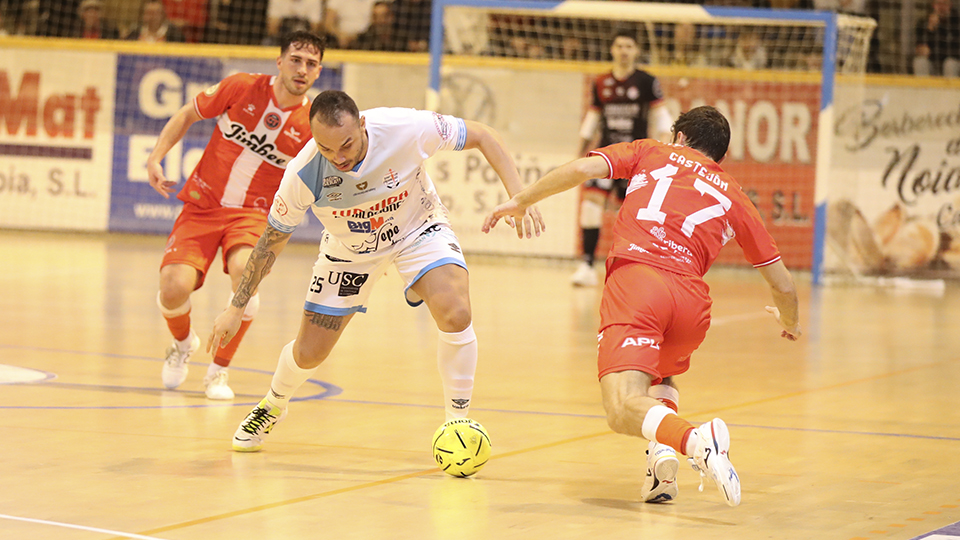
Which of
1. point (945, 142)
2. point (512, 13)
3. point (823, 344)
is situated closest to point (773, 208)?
point (945, 142)

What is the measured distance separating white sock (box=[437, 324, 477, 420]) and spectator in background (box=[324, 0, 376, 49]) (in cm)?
1349

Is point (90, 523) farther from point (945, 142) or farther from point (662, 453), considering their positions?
point (945, 142)

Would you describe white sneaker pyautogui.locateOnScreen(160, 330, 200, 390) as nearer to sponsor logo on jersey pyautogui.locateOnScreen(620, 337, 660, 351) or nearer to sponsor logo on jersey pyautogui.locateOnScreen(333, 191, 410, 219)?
sponsor logo on jersey pyautogui.locateOnScreen(333, 191, 410, 219)

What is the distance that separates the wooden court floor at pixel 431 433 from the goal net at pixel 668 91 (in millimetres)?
5234

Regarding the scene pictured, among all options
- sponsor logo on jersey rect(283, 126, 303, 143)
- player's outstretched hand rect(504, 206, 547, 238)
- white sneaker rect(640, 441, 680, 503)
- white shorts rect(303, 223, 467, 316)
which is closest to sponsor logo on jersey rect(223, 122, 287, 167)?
sponsor logo on jersey rect(283, 126, 303, 143)

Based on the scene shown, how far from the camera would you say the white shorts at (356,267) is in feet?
18.0

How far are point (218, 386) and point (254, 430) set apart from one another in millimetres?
1449

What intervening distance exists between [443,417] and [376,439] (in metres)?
0.67

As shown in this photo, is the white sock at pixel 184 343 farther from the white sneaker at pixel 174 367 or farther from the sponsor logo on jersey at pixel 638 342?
the sponsor logo on jersey at pixel 638 342

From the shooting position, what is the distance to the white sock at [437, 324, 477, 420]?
541 cm

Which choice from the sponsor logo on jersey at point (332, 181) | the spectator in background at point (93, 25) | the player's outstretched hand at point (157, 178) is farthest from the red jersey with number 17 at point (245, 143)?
the spectator in background at point (93, 25)

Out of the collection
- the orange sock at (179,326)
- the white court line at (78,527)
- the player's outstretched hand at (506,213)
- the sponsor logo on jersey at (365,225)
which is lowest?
the orange sock at (179,326)

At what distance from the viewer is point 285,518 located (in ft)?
14.1

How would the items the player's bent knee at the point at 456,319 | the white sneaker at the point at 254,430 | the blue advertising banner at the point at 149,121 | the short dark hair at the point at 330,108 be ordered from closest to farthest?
the short dark hair at the point at 330,108, the player's bent knee at the point at 456,319, the white sneaker at the point at 254,430, the blue advertising banner at the point at 149,121
